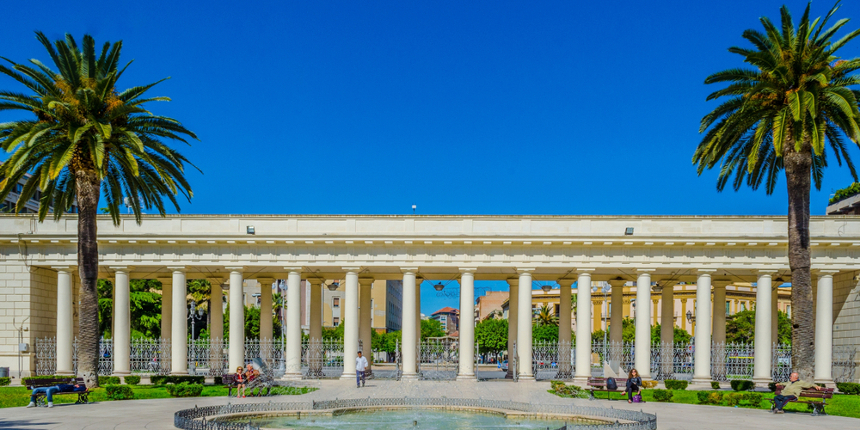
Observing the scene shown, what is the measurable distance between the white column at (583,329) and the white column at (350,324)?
1100 centimetres

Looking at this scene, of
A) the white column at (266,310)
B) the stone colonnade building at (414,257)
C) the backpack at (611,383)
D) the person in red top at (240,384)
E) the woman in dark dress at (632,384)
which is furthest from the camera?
the white column at (266,310)

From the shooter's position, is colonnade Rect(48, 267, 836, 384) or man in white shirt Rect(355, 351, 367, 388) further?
colonnade Rect(48, 267, 836, 384)

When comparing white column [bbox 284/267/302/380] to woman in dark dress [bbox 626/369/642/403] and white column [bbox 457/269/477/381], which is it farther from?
woman in dark dress [bbox 626/369/642/403]

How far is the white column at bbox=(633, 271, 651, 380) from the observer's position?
39312mm

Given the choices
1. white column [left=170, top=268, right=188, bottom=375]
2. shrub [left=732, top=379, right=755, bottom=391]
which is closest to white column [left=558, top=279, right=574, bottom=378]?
shrub [left=732, top=379, right=755, bottom=391]

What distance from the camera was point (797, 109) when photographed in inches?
1129

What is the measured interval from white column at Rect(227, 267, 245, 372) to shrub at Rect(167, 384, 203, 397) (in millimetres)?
9607

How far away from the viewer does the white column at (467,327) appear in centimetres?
3986

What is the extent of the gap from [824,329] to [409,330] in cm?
2006

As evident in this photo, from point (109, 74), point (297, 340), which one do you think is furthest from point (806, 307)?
point (109, 74)

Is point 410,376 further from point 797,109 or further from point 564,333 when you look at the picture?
point 797,109

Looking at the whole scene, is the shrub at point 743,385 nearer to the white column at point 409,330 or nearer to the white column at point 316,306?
the white column at point 409,330

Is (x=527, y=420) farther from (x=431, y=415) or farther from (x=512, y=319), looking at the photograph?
(x=512, y=319)

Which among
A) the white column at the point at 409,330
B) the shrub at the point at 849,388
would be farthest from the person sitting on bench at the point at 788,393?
the white column at the point at 409,330
